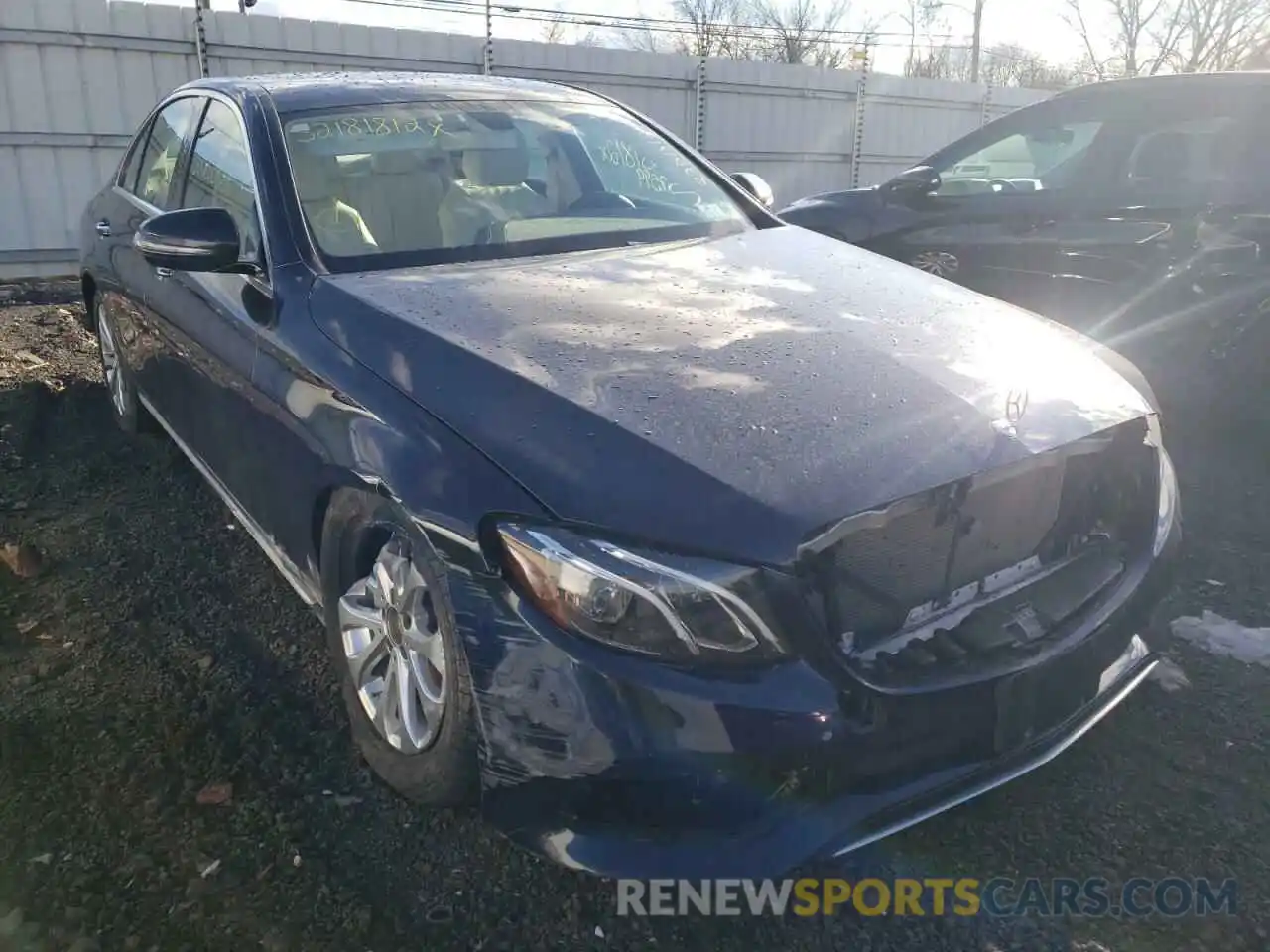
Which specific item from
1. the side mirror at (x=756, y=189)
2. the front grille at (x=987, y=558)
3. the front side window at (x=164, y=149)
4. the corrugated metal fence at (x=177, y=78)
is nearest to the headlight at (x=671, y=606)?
the front grille at (x=987, y=558)

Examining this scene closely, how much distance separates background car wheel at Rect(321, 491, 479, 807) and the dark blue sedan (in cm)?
1

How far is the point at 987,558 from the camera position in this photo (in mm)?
2086

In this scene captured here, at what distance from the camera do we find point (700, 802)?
1.74 m

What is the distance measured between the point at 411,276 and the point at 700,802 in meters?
1.57

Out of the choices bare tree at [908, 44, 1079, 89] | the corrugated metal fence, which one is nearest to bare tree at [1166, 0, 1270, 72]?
bare tree at [908, 44, 1079, 89]

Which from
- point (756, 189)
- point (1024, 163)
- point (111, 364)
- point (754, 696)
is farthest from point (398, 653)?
point (1024, 163)

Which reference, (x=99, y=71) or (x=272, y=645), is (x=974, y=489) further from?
(x=99, y=71)

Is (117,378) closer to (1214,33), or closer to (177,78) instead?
(177,78)

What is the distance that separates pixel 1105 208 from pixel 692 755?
12.6ft

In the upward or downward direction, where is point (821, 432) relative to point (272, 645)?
upward

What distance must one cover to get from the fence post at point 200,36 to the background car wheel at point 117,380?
19.9 ft

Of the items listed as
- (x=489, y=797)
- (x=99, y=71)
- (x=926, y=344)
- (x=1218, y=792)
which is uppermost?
(x=99, y=71)

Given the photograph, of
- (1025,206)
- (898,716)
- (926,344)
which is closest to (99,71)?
(1025,206)

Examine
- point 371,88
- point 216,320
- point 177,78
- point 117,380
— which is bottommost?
point 117,380
